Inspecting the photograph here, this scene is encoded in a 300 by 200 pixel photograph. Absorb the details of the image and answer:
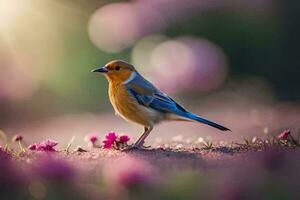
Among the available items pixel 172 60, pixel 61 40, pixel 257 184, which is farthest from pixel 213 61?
pixel 257 184

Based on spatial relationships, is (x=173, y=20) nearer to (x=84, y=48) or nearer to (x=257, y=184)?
(x=84, y=48)

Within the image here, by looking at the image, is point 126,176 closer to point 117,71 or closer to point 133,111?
point 133,111

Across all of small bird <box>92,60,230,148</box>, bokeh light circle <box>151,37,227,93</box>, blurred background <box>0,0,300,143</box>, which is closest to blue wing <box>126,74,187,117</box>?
small bird <box>92,60,230,148</box>

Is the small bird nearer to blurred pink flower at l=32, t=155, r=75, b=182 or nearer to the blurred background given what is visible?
blurred pink flower at l=32, t=155, r=75, b=182

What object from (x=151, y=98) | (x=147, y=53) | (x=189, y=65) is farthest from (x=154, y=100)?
(x=147, y=53)

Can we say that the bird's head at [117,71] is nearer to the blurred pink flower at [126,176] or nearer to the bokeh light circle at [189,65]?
the blurred pink flower at [126,176]

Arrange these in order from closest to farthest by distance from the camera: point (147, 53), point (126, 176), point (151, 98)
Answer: point (126, 176)
point (151, 98)
point (147, 53)

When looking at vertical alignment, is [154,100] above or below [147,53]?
below

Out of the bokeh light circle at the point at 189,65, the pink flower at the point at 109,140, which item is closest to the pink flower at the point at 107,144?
the pink flower at the point at 109,140
